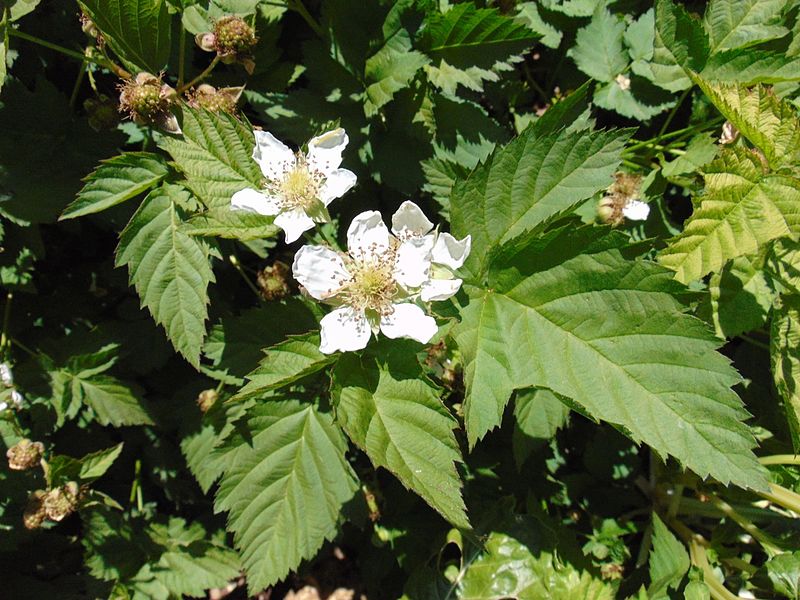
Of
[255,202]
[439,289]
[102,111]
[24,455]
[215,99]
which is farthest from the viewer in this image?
[24,455]

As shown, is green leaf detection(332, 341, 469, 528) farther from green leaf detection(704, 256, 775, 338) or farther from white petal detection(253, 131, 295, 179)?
green leaf detection(704, 256, 775, 338)

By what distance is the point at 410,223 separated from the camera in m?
1.62

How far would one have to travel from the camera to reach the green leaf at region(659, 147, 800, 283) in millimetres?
1705

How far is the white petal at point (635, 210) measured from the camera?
226 centimetres

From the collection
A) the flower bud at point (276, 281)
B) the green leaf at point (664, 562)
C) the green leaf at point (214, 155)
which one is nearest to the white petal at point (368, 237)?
the green leaf at point (214, 155)

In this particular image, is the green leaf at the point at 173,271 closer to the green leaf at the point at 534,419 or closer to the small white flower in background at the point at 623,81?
the green leaf at the point at 534,419

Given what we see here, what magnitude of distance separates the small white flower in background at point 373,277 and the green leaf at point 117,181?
2.08 ft

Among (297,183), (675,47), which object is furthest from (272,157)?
(675,47)

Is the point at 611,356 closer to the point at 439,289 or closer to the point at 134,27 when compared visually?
the point at 439,289

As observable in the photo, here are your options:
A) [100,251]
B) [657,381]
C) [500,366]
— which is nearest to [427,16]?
[500,366]

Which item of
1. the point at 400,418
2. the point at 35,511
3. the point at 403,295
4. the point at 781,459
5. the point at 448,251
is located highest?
the point at 448,251

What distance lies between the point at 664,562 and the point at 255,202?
201 cm

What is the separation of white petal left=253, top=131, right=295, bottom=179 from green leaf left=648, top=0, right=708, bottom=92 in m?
1.25

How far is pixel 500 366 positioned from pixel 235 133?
972mm
